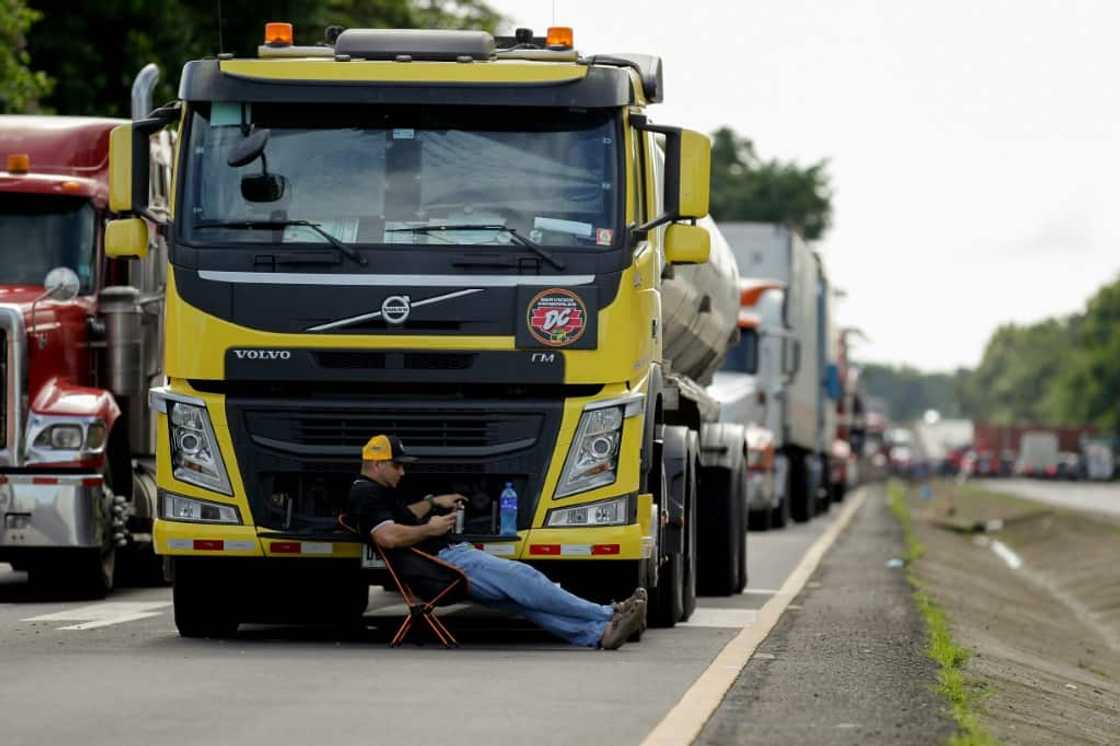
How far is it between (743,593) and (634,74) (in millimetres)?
7665

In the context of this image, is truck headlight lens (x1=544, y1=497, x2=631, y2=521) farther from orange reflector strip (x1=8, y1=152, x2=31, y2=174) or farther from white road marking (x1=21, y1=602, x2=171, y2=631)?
orange reflector strip (x1=8, y1=152, x2=31, y2=174)

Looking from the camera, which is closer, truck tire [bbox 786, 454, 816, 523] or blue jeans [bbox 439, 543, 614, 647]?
blue jeans [bbox 439, 543, 614, 647]

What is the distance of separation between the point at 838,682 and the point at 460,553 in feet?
8.60

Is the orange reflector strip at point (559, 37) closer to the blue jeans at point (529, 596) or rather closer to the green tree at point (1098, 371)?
the blue jeans at point (529, 596)

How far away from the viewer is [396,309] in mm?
14023

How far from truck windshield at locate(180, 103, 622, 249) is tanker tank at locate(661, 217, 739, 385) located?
9.28 feet

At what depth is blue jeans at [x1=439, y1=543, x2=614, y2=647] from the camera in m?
14.0

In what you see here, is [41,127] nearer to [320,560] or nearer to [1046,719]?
[320,560]

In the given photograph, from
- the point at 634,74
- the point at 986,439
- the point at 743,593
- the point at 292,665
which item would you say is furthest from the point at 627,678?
the point at 986,439

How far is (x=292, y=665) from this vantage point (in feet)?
42.5

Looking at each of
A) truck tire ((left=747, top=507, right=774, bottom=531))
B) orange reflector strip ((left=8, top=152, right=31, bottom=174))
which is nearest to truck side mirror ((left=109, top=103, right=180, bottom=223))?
orange reflector strip ((left=8, top=152, right=31, bottom=174))

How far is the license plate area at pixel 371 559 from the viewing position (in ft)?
46.5

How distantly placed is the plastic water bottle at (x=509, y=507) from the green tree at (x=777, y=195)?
309ft

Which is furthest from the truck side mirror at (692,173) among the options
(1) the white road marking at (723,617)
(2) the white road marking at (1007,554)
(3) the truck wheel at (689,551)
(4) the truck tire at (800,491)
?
(4) the truck tire at (800,491)
